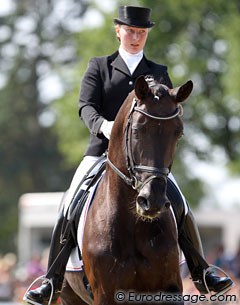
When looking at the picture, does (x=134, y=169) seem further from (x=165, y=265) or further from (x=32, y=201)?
(x=32, y=201)

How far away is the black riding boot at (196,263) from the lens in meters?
9.67

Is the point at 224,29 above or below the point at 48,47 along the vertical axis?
above

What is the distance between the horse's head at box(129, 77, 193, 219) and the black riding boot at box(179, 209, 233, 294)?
4.91 feet

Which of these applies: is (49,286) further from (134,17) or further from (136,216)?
(134,17)

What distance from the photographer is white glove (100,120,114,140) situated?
9.26 meters

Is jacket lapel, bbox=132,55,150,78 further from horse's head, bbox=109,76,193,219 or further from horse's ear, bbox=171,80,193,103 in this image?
horse's ear, bbox=171,80,193,103

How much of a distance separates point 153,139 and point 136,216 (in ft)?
3.07

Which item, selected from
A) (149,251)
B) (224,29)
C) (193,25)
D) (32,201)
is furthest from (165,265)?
(193,25)

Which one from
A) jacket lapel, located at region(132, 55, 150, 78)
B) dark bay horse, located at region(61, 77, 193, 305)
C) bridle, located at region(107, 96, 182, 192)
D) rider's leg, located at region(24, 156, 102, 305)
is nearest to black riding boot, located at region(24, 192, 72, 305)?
rider's leg, located at region(24, 156, 102, 305)

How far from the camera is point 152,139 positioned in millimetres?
8289

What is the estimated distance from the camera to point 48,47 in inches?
2591

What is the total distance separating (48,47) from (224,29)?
34295 mm

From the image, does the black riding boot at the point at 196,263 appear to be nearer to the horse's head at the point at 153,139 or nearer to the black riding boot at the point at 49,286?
the black riding boot at the point at 49,286

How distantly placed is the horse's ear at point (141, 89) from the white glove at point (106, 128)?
0.78 meters
